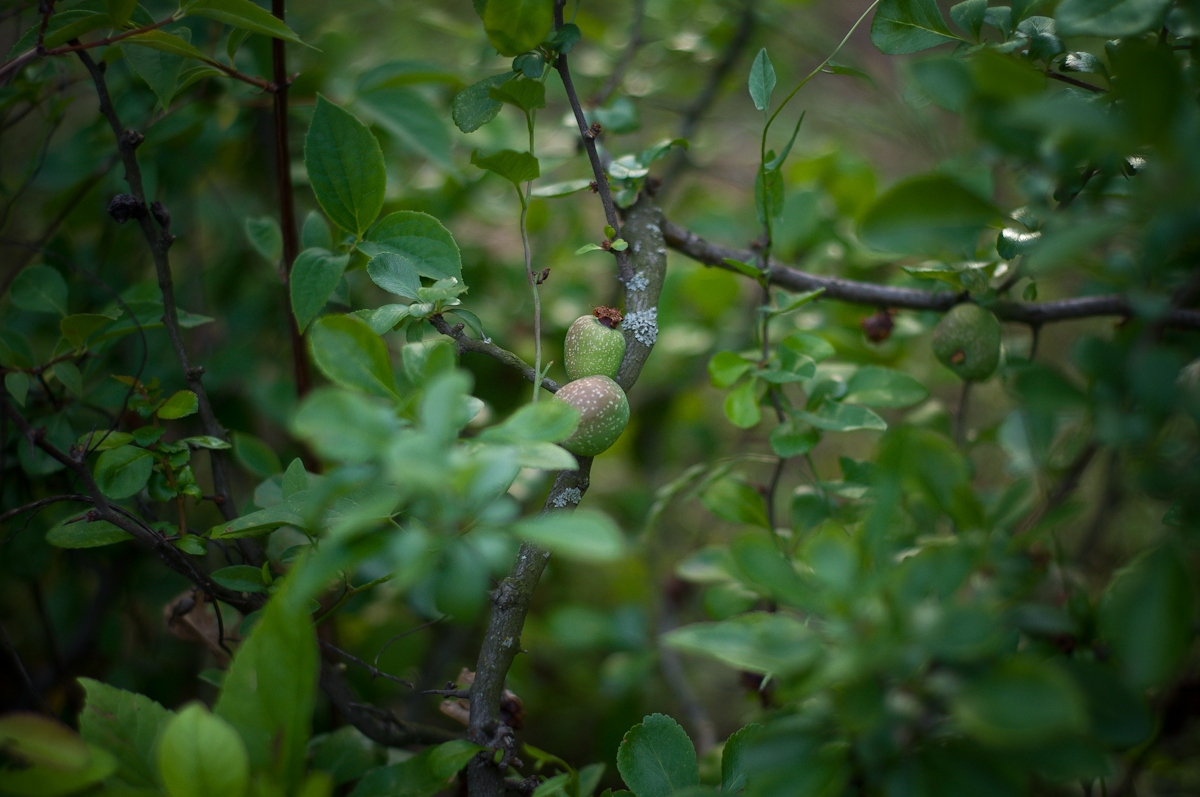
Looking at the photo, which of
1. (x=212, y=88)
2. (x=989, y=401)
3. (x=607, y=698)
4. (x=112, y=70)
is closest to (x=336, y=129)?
(x=212, y=88)

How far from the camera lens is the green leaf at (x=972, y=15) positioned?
0.59 metres

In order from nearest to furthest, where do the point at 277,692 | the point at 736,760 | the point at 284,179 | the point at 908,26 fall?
the point at 277,692, the point at 736,760, the point at 908,26, the point at 284,179

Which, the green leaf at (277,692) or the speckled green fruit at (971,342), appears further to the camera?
the speckled green fruit at (971,342)

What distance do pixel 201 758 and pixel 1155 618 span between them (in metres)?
0.47

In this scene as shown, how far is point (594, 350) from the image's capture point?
55 centimetres

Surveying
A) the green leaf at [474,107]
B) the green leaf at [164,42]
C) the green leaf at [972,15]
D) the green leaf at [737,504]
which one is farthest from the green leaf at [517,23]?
the green leaf at [737,504]

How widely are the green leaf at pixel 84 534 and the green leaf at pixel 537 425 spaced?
1.19ft

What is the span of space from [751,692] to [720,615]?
0.28 ft

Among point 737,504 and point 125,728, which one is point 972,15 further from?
point 125,728

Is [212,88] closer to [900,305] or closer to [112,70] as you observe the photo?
[112,70]

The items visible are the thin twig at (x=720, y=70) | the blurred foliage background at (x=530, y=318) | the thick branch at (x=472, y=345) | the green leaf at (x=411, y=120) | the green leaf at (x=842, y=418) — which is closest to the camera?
the thick branch at (x=472, y=345)

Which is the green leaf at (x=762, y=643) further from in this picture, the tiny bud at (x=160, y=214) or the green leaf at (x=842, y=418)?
the tiny bud at (x=160, y=214)

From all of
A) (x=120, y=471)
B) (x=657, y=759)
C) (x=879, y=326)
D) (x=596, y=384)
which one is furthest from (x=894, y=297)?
(x=120, y=471)

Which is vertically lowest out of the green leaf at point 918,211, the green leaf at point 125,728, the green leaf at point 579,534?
the green leaf at point 125,728
